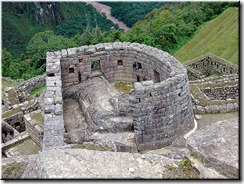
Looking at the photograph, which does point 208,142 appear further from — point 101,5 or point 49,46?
point 101,5

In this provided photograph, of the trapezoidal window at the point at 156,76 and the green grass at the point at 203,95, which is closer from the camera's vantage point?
the green grass at the point at 203,95

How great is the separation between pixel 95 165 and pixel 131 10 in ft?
252

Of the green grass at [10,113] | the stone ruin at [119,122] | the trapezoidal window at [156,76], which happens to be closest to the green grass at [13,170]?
the stone ruin at [119,122]

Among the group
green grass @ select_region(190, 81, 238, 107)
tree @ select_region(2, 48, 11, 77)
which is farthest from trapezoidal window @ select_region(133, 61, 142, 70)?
tree @ select_region(2, 48, 11, 77)

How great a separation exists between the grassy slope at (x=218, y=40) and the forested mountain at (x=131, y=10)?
127 ft

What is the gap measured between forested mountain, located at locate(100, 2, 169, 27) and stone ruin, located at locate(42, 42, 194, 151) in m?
59.9

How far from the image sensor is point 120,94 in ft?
57.9

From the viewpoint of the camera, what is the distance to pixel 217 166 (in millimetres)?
7926

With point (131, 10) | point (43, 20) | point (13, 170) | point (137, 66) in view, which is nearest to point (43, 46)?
point (137, 66)

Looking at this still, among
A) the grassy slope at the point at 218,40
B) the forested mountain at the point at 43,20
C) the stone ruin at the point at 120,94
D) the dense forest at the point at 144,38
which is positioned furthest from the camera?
the forested mountain at the point at 43,20

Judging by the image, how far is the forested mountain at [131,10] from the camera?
80.2 meters

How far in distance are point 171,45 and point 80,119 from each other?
23.0 metres

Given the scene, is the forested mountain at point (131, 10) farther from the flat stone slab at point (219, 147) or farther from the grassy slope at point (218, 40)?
the flat stone slab at point (219, 147)

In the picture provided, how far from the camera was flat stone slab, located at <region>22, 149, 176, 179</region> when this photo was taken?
24.9 ft
